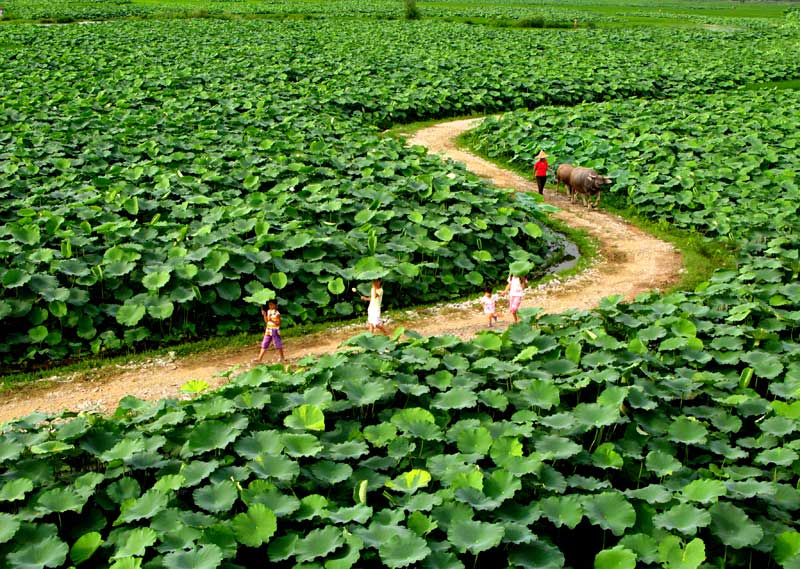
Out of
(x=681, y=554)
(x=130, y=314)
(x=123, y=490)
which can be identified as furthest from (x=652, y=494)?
(x=130, y=314)

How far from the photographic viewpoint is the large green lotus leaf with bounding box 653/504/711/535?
6.28 metres

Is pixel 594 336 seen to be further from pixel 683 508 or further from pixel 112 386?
pixel 112 386

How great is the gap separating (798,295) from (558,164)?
9.69 meters

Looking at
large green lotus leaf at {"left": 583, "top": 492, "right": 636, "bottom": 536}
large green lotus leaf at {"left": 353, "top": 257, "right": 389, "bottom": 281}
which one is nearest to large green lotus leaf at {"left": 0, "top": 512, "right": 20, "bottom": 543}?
large green lotus leaf at {"left": 583, "top": 492, "right": 636, "bottom": 536}

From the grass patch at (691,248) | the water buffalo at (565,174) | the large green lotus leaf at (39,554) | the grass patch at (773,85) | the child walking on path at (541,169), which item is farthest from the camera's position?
the grass patch at (773,85)

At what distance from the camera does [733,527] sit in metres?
6.46

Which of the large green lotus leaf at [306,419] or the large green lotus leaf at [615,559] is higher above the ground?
the large green lotus leaf at [306,419]

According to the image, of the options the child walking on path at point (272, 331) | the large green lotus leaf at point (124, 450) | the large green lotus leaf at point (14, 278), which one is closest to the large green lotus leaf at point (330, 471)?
the large green lotus leaf at point (124, 450)

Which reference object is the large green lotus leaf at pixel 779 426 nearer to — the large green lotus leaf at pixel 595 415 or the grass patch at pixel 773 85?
the large green lotus leaf at pixel 595 415

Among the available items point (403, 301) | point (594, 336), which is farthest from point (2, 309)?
point (594, 336)

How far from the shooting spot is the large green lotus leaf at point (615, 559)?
5.91m

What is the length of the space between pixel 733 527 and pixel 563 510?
1429mm

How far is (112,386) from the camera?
33.3 feet

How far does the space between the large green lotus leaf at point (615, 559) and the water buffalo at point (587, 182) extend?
505 inches
